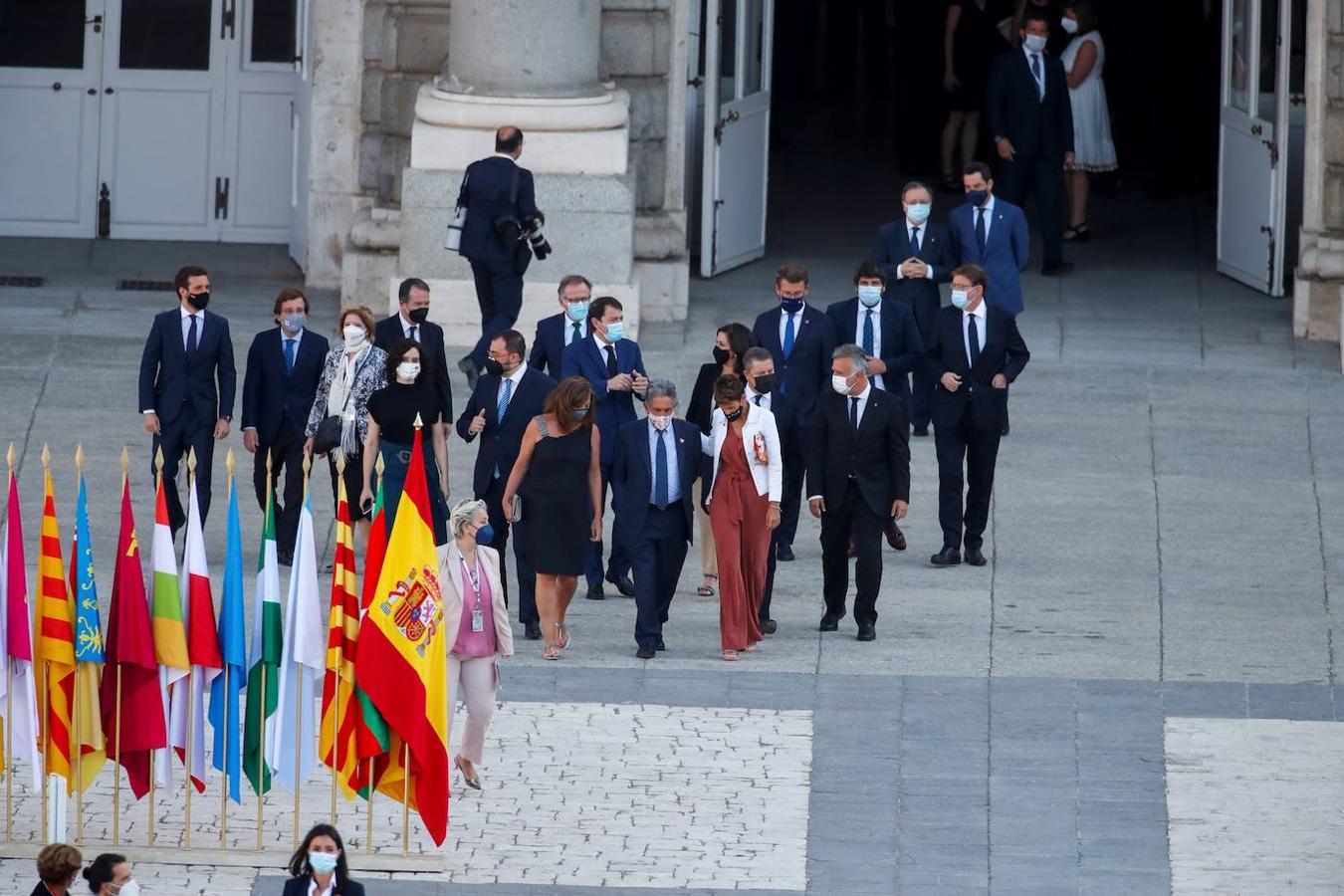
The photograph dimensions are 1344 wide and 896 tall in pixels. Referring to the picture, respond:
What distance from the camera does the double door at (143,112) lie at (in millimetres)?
22141

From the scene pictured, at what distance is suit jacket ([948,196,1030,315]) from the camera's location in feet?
57.7

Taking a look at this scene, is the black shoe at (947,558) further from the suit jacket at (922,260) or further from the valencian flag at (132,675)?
the valencian flag at (132,675)

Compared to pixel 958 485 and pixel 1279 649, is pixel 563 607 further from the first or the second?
pixel 1279 649

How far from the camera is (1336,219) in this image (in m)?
19.9

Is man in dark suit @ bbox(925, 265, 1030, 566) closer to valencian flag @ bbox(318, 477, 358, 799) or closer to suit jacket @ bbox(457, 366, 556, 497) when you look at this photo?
suit jacket @ bbox(457, 366, 556, 497)

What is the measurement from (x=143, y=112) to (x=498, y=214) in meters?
5.41

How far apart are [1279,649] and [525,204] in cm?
601

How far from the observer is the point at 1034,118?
21172 millimetres

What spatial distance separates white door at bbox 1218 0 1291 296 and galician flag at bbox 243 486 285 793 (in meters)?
10.9

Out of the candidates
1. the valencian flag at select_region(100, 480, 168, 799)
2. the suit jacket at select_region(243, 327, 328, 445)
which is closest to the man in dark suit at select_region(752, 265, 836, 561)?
the suit jacket at select_region(243, 327, 328, 445)

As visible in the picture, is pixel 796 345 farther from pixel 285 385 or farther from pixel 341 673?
pixel 341 673

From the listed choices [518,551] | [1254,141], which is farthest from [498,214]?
[1254,141]

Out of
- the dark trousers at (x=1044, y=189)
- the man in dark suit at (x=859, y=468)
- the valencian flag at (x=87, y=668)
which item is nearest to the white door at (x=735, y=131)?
the dark trousers at (x=1044, y=189)

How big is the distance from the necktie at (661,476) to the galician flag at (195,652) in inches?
106
